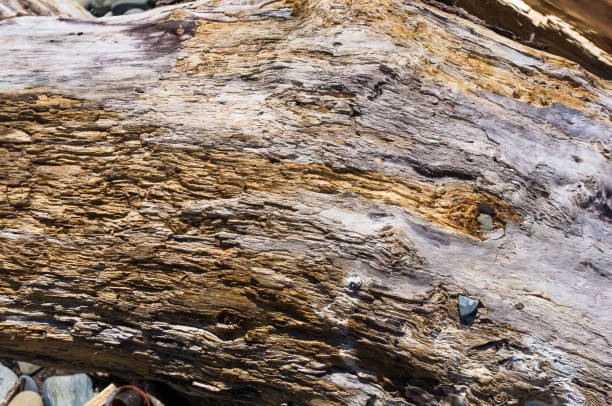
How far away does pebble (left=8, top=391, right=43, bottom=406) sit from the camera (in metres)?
4.55

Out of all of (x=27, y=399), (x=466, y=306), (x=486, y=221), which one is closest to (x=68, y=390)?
(x=27, y=399)

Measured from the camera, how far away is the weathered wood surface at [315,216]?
251 centimetres

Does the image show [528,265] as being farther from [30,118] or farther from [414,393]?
[30,118]

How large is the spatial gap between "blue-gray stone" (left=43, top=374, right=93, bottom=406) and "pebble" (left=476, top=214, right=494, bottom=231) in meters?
3.67

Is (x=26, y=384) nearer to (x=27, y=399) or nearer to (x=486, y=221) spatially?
(x=27, y=399)

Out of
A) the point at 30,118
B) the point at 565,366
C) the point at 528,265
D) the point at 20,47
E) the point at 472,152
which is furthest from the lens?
the point at 20,47

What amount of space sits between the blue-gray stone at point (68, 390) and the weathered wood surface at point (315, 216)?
170 centimetres

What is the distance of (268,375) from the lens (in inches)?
104

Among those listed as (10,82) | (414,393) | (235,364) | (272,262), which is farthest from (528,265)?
(10,82)

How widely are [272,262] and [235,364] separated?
0.56 m

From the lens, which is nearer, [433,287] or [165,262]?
[433,287]

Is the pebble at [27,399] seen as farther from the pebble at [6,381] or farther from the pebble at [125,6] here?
the pebble at [125,6]

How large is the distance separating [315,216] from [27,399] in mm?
3518

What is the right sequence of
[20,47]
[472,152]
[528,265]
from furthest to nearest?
1. [20,47]
2. [472,152]
3. [528,265]
